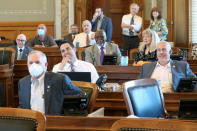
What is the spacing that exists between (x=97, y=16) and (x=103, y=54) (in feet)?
8.43

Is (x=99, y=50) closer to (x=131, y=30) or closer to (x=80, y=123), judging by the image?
(x=131, y=30)

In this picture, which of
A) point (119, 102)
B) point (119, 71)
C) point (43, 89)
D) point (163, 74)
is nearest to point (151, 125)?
point (43, 89)

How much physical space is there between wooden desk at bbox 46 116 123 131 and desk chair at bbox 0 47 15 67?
13.6 feet

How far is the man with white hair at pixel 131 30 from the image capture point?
8688 mm

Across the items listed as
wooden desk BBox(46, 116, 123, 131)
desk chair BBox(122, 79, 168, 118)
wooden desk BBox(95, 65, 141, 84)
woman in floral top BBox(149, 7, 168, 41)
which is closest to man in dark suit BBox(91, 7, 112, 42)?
woman in floral top BBox(149, 7, 168, 41)

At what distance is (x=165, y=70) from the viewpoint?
485 cm

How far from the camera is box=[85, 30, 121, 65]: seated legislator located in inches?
252

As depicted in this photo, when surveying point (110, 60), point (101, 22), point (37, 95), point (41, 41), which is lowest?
point (37, 95)

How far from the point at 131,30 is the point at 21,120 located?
6.90 metres

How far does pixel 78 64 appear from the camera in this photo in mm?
5184

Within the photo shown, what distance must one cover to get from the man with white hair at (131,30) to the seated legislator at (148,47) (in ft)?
7.81

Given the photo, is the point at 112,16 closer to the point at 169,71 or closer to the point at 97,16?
the point at 97,16

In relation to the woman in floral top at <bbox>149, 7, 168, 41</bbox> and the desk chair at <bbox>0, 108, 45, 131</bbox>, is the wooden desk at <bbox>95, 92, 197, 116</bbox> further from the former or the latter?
the woman in floral top at <bbox>149, 7, 168, 41</bbox>

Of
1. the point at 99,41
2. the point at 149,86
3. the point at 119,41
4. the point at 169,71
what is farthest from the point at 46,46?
the point at 149,86
